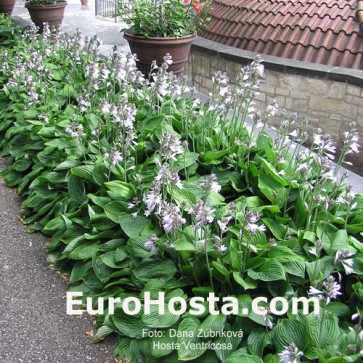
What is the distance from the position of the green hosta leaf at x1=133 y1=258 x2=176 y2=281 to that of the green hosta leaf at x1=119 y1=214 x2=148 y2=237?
0.26m

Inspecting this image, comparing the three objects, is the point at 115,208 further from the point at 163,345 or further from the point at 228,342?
the point at 228,342

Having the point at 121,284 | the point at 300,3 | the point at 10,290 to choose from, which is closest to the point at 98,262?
the point at 121,284

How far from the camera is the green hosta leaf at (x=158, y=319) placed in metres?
2.77

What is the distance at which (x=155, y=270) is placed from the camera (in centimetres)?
310

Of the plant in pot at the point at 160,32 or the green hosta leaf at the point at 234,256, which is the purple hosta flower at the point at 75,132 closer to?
the green hosta leaf at the point at 234,256

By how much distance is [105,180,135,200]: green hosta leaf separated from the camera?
3652 millimetres

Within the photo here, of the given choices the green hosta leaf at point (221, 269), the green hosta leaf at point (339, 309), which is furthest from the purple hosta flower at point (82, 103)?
the green hosta leaf at point (339, 309)

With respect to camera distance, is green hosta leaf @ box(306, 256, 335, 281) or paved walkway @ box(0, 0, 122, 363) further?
paved walkway @ box(0, 0, 122, 363)

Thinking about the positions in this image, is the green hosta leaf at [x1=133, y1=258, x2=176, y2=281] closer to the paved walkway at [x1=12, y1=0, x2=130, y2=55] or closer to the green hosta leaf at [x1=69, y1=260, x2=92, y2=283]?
the green hosta leaf at [x1=69, y1=260, x2=92, y2=283]

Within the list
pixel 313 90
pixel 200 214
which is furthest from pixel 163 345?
pixel 313 90

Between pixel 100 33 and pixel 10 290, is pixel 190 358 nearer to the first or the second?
pixel 10 290

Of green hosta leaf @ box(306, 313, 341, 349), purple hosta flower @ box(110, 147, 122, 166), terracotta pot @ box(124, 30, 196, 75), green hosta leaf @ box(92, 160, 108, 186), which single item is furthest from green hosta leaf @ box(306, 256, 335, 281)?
terracotta pot @ box(124, 30, 196, 75)

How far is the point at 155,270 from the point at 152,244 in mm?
170

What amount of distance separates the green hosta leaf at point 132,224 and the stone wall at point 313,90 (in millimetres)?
3429
